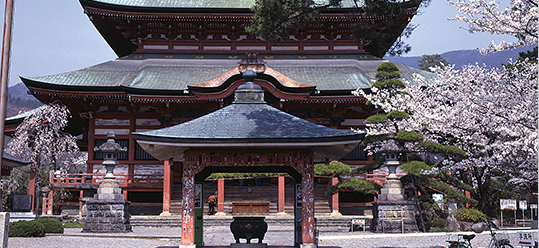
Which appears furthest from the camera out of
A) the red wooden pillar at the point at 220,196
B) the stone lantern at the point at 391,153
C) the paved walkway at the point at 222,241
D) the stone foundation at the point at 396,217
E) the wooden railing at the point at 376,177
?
the wooden railing at the point at 376,177

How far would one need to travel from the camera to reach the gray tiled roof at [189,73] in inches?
1014

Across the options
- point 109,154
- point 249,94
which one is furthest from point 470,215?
point 109,154

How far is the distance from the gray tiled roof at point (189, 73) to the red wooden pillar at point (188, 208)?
1382cm

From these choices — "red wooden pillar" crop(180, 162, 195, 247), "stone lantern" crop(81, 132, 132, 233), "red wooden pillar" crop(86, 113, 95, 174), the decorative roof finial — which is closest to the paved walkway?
"stone lantern" crop(81, 132, 132, 233)

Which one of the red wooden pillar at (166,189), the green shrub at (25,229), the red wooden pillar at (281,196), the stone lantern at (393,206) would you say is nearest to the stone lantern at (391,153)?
the stone lantern at (393,206)

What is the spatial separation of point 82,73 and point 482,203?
1989 cm

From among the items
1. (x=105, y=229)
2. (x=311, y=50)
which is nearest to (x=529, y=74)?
(x=105, y=229)

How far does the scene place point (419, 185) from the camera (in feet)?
65.9

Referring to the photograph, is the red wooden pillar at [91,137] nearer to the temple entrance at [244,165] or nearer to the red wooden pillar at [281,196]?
the red wooden pillar at [281,196]

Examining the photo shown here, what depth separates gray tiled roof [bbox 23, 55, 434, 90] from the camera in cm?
2577

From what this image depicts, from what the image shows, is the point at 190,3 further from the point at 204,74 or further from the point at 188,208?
the point at 188,208

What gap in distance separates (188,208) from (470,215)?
416 inches

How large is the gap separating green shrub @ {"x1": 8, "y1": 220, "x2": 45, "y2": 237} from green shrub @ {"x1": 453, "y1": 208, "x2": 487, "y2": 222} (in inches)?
552

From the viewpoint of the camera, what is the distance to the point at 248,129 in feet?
39.5
